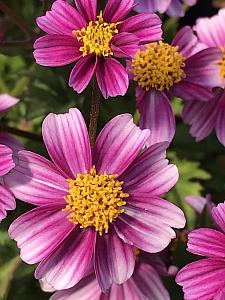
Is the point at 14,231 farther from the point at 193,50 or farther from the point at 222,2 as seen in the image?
the point at 222,2

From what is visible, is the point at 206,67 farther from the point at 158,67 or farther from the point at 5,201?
the point at 5,201

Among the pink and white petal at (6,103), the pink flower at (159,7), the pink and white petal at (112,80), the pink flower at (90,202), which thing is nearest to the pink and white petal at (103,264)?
the pink flower at (90,202)

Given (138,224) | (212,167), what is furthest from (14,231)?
(212,167)

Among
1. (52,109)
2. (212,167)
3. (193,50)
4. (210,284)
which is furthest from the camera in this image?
(212,167)

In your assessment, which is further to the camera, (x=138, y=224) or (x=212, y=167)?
(x=212, y=167)

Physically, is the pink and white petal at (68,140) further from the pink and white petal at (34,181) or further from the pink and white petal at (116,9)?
the pink and white petal at (116,9)

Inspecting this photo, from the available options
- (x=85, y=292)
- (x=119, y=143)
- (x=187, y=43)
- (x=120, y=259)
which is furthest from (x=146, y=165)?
(x=187, y=43)

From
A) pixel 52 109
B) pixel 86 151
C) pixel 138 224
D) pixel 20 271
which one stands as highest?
pixel 86 151
